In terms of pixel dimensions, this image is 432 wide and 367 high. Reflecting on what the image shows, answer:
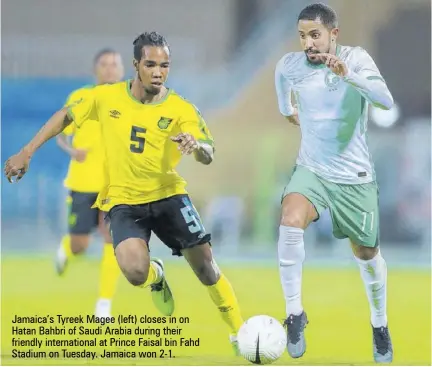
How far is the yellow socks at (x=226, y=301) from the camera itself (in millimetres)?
7901

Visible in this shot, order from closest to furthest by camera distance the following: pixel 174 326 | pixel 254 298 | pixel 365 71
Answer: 1. pixel 365 71
2. pixel 174 326
3. pixel 254 298

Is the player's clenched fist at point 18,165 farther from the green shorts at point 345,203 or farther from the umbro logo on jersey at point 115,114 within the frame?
→ the green shorts at point 345,203

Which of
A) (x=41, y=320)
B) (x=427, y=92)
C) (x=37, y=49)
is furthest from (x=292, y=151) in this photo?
(x=41, y=320)

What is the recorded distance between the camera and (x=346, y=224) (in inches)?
303

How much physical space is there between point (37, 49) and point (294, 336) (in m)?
12.9

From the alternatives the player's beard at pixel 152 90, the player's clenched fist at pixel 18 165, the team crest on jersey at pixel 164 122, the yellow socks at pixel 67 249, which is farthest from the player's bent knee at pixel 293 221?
the yellow socks at pixel 67 249

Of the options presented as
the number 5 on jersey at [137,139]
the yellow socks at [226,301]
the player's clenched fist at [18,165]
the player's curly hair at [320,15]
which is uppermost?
the player's curly hair at [320,15]

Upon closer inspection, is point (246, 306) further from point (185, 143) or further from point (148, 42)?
point (185, 143)

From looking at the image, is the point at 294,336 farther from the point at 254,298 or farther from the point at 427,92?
the point at 427,92

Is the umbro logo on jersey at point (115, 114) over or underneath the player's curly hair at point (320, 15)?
underneath

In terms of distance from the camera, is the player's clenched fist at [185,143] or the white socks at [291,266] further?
the white socks at [291,266]

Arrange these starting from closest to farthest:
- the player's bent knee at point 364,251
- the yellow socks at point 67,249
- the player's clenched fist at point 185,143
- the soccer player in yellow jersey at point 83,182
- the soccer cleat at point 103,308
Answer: the player's clenched fist at point 185,143, the player's bent knee at point 364,251, the soccer cleat at point 103,308, the soccer player in yellow jersey at point 83,182, the yellow socks at point 67,249

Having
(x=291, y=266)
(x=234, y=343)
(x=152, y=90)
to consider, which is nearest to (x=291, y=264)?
(x=291, y=266)

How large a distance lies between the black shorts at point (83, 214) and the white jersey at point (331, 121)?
295 centimetres
